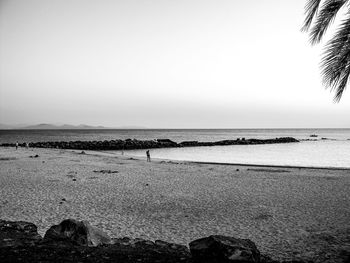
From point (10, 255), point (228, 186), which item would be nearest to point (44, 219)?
point (10, 255)

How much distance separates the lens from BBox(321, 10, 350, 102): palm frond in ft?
19.2

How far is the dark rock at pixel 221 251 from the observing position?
14.6 ft

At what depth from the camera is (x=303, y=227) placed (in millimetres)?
7898

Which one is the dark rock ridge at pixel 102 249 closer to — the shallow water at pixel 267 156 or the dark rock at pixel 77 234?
the dark rock at pixel 77 234

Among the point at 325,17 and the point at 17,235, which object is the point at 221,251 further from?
the point at 325,17

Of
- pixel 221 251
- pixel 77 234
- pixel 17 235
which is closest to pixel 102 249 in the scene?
pixel 77 234

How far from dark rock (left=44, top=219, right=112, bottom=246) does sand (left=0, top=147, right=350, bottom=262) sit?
167cm

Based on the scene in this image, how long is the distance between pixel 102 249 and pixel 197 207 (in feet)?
18.0

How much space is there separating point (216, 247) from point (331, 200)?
27.8 feet

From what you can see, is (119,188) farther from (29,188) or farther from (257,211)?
(257,211)

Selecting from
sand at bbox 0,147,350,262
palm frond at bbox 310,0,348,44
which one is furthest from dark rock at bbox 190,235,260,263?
palm frond at bbox 310,0,348,44

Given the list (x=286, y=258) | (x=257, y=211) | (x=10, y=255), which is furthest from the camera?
(x=257, y=211)

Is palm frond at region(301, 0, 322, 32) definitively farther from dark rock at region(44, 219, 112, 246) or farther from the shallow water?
the shallow water

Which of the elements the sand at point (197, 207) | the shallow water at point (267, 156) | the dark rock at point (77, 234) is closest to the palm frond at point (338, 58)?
the sand at point (197, 207)
